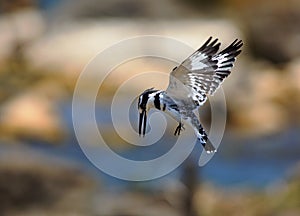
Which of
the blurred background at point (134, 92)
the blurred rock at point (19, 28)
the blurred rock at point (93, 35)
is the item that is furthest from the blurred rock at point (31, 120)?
the blurred rock at point (19, 28)

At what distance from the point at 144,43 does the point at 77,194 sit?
1.29m

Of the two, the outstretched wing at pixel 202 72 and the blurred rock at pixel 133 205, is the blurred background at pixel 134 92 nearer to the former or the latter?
the blurred rock at pixel 133 205

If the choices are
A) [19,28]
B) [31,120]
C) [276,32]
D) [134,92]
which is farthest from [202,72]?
[19,28]

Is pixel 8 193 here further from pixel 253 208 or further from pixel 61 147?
pixel 253 208

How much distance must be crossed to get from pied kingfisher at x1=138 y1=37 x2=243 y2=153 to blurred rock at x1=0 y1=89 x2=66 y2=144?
385 cm

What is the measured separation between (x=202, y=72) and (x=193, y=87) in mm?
11

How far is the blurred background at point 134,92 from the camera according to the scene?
11.0 feet

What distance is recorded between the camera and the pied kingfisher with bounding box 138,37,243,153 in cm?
30

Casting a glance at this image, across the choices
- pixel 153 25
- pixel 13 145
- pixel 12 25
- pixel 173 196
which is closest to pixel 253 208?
pixel 173 196

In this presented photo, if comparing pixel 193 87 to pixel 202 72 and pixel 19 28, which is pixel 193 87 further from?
pixel 19 28

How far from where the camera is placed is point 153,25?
5012 mm

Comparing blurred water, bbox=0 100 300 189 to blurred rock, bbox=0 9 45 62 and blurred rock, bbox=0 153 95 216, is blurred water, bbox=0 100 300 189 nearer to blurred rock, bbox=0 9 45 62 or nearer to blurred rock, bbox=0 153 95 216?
blurred rock, bbox=0 153 95 216

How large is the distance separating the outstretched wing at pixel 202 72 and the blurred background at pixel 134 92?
1929mm

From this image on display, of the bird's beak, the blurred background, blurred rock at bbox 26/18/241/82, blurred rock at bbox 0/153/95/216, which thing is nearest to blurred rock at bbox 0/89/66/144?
the blurred background
